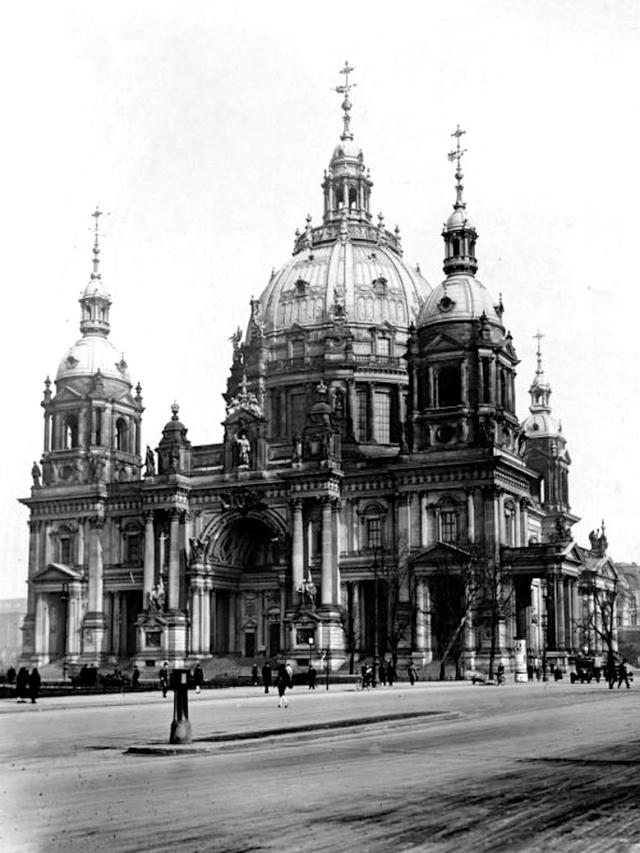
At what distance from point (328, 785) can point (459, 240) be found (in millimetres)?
75587

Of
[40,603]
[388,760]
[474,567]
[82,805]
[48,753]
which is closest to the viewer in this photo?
[82,805]

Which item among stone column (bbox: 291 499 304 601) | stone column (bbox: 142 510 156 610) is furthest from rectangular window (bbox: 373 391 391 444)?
stone column (bbox: 142 510 156 610)

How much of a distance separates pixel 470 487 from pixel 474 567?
6.25m

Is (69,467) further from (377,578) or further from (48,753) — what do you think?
(48,753)

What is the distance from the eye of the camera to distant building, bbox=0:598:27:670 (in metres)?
153

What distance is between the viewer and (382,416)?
10119 cm

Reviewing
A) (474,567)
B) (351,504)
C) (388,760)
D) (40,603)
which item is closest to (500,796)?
(388,760)

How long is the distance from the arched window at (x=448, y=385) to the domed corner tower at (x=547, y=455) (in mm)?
30174

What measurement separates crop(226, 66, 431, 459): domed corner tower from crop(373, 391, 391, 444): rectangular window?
3.1 inches

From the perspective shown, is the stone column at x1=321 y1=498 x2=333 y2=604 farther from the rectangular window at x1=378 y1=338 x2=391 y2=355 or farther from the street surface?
the street surface

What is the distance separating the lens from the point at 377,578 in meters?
81.4

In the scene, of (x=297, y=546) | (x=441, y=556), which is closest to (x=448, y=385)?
(x=441, y=556)

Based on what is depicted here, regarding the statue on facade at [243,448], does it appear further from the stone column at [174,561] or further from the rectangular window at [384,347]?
the rectangular window at [384,347]

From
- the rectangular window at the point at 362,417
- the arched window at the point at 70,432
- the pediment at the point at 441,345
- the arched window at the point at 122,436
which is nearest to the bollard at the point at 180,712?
the pediment at the point at 441,345
